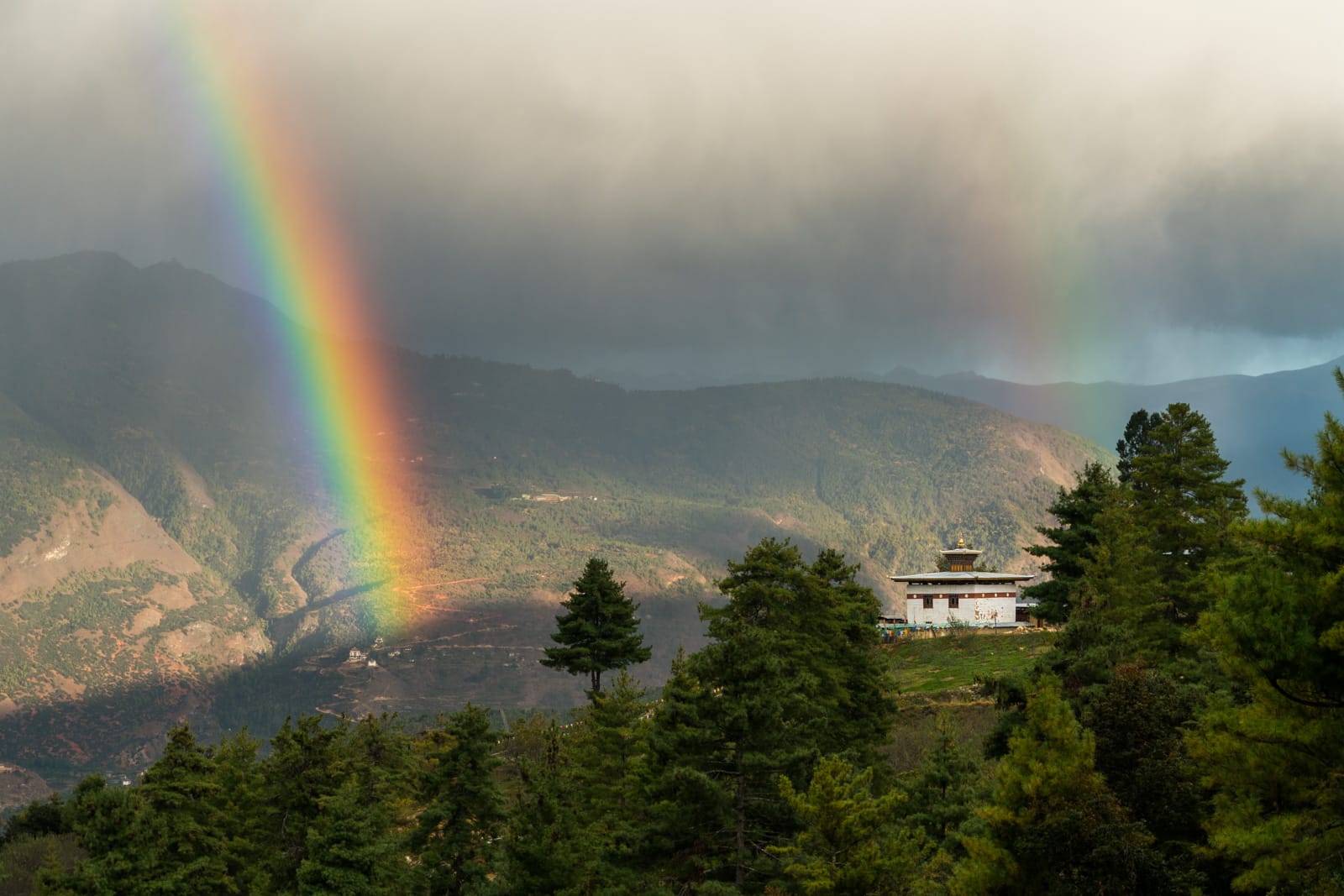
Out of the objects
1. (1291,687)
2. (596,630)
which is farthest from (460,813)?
(1291,687)

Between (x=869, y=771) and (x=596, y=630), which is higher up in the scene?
(x=596, y=630)

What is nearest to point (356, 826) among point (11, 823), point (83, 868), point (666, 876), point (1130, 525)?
point (83, 868)

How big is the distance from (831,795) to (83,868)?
24.3 metres

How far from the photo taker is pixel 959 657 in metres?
77.7

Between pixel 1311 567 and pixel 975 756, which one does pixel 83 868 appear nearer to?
pixel 975 756

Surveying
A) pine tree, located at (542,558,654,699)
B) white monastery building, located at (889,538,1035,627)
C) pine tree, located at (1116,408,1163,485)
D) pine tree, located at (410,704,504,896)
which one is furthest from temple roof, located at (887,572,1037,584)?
pine tree, located at (410,704,504,896)

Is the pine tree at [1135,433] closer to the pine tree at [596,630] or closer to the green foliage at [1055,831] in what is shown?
the pine tree at [596,630]

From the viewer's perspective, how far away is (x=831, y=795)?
2542cm

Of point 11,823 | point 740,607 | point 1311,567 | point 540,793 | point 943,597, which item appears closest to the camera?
point 1311,567

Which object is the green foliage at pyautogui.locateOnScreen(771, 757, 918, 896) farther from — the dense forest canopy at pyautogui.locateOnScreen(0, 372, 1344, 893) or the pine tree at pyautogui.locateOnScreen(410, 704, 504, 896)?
the pine tree at pyautogui.locateOnScreen(410, 704, 504, 896)

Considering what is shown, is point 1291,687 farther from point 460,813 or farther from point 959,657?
point 959,657

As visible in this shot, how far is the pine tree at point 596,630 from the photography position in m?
64.6

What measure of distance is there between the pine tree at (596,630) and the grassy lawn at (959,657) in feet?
54.1

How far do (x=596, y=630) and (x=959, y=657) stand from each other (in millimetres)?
27804
